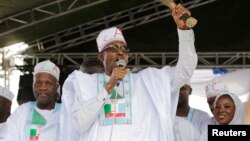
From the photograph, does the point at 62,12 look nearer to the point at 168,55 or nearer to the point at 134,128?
the point at 168,55

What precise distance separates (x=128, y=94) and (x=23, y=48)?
17.0 ft

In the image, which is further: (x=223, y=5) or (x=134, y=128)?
(x=223, y=5)

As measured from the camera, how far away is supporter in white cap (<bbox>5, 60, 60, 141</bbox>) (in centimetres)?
333

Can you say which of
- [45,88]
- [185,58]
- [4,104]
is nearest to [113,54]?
[185,58]

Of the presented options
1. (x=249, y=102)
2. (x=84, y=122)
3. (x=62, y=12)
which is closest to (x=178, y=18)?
(x=84, y=122)

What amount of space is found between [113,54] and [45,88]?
0.76 m

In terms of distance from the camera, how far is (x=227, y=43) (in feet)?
26.1

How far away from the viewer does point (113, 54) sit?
2832 millimetres

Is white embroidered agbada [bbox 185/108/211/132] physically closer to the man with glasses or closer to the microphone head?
the man with glasses

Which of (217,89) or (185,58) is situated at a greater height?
(185,58)

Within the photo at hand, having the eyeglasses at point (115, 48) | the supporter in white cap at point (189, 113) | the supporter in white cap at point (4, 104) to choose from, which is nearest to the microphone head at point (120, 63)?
the eyeglasses at point (115, 48)

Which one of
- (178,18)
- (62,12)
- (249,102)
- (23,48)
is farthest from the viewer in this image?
(23,48)

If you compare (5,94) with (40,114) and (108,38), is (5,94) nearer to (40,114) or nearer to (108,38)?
(40,114)

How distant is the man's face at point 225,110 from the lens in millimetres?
3109
